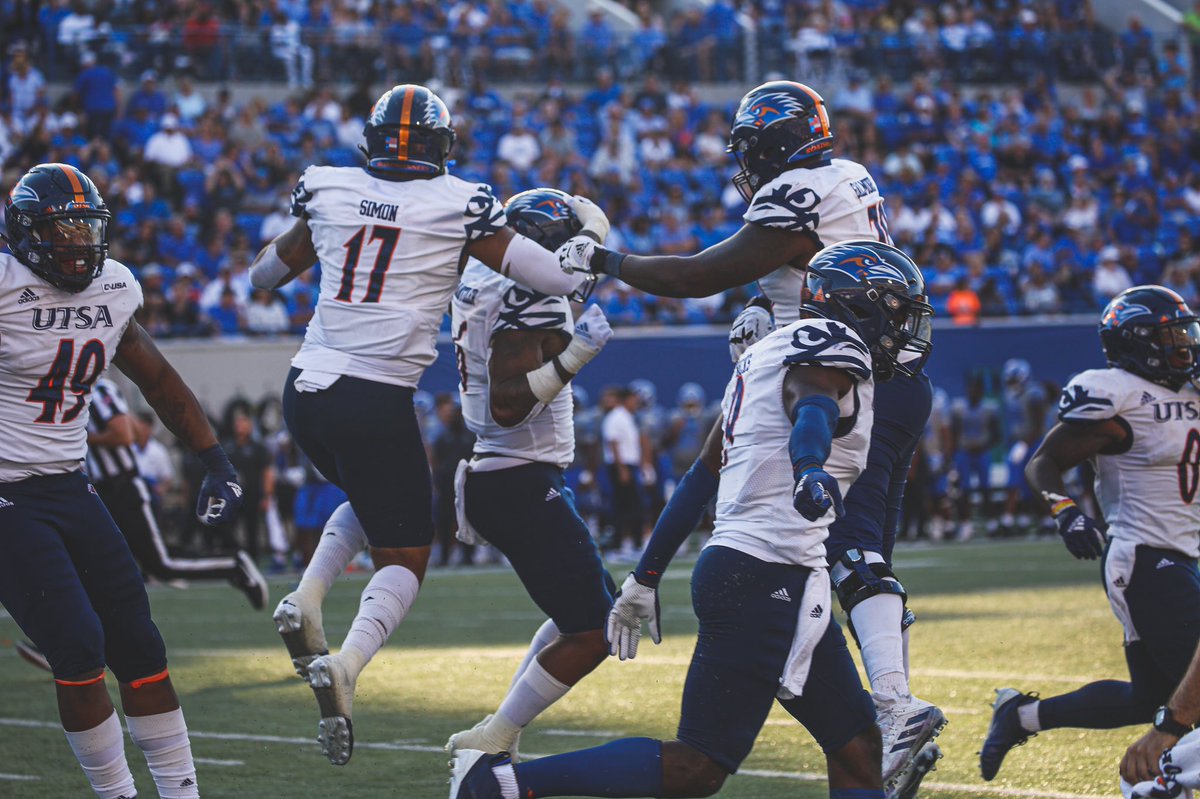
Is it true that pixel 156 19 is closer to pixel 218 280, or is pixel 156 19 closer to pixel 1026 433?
A: pixel 218 280

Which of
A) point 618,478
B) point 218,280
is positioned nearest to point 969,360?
A: point 618,478

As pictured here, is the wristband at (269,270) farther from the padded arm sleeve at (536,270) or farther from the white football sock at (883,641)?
the white football sock at (883,641)

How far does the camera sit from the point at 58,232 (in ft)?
15.8

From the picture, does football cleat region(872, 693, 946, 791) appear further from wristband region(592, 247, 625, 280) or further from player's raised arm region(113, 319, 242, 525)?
player's raised arm region(113, 319, 242, 525)

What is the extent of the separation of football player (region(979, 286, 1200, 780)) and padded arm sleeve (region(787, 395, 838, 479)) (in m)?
1.78

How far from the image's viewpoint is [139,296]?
16.6ft

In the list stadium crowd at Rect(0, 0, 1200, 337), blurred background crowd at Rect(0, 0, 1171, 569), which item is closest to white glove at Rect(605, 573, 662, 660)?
blurred background crowd at Rect(0, 0, 1171, 569)

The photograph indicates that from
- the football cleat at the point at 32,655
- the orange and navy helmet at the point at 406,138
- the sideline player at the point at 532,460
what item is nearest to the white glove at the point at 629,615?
the sideline player at the point at 532,460

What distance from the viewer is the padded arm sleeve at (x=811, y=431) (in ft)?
12.5

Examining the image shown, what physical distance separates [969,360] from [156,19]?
35.3ft

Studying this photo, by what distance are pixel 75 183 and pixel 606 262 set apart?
165cm

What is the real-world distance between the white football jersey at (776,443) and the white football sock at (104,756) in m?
1.89

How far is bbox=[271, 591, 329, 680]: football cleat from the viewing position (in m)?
5.34

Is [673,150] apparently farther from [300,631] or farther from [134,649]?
[134,649]
